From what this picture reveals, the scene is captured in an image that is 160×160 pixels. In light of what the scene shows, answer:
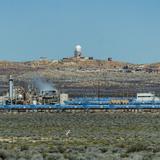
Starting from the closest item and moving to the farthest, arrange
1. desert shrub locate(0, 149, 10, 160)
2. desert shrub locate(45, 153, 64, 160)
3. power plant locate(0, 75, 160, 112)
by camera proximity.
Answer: desert shrub locate(45, 153, 64, 160) → desert shrub locate(0, 149, 10, 160) → power plant locate(0, 75, 160, 112)

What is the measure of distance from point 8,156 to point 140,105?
7935cm

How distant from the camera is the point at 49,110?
106 m

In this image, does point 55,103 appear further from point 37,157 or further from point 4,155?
point 37,157

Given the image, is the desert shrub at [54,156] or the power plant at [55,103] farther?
the power plant at [55,103]

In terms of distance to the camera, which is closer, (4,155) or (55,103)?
(4,155)

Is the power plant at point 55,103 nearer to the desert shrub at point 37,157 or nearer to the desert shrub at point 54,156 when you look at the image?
the desert shrub at point 54,156

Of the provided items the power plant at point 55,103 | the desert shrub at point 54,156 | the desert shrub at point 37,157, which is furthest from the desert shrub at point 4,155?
the power plant at point 55,103

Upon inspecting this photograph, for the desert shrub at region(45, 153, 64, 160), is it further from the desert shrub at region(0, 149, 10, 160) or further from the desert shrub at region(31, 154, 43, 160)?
the desert shrub at region(0, 149, 10, 160)

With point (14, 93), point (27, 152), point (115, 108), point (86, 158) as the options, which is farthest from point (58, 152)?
point (14, 93)

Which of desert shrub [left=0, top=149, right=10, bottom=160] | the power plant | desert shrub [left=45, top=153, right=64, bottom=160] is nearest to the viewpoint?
desert shrub [left=45, top=153, right=64, bottom=160]

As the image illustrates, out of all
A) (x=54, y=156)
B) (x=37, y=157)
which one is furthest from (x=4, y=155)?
(x=54, y=156)

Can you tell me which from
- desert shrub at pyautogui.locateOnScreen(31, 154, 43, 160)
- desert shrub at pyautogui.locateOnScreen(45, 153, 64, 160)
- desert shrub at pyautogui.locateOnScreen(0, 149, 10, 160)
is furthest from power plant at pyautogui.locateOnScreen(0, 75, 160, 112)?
desert shrub at pyautogui.locateOnScreen(31, 154, 43, 160)

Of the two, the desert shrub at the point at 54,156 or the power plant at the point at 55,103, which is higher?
the power plant at the point at 55,103

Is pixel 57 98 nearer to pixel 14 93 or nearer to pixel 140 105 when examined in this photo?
pixel 14 93
